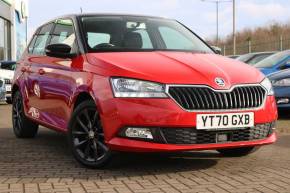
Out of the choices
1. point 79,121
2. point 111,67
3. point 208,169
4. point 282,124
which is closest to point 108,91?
point 111,67

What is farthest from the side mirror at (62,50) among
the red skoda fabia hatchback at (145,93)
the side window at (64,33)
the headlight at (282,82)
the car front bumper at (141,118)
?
the headlight at (282,82)

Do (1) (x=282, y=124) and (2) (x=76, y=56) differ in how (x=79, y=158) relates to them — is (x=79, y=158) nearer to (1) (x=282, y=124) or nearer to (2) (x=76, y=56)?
(2) (x=76, y=56)

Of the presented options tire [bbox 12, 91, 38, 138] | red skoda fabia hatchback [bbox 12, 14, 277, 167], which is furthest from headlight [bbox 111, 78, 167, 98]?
tire [bbox 12, 91, 38, 138]

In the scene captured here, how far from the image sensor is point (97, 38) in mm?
6457

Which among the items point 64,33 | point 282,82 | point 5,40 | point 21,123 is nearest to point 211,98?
point 64,33

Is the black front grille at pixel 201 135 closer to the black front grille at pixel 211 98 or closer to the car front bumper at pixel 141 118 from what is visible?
the car front bumper at pixel 141 118

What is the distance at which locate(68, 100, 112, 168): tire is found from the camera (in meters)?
5.75

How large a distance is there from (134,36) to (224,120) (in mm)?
1652

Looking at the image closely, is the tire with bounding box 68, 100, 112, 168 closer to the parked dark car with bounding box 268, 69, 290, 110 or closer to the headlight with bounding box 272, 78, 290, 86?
the parked dark car with bounding box 268, 69, 290, 110

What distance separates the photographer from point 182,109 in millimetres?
5305

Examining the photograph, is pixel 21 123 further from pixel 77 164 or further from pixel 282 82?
pixel 282 82

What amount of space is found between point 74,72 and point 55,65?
2.14 ft

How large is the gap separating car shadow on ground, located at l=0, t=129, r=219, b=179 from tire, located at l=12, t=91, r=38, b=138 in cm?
72

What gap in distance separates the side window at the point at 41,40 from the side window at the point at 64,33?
0.82 ft
